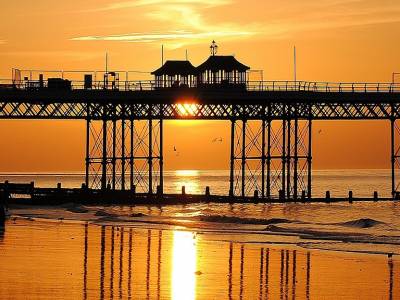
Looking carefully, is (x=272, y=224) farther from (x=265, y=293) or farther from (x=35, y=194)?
(x=265, y=293)

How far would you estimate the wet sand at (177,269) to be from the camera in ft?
103

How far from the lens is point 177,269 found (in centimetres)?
3662

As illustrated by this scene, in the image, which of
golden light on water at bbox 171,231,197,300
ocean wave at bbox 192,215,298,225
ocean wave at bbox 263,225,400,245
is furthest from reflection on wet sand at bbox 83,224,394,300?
ocean wave at bbox 192,215,298,225

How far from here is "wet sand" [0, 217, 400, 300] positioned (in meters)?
31.5

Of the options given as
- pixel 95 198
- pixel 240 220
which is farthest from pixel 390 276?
pixel 95 198

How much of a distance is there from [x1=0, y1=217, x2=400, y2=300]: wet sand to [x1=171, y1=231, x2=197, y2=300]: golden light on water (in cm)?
3

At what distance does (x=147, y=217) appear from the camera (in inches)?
2653

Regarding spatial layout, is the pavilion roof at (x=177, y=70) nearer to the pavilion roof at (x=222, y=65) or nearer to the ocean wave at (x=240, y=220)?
the pavilion roof at (x=222, y=65)

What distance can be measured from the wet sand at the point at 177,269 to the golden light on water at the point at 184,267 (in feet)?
0.10

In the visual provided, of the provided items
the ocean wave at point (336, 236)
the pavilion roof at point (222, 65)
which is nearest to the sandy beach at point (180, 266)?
the ocean wave at point (336, 236)

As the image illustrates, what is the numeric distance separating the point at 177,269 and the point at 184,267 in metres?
0.67

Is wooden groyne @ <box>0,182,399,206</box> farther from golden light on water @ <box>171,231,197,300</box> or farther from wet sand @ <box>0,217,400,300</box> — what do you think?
golden light on water @ <box>171,231,197,300</box>

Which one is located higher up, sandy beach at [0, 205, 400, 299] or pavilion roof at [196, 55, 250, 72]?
pavilion roof at [196, 55, 250, 72]

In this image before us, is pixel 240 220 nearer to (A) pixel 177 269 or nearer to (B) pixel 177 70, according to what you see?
(B) pixel 177 70
